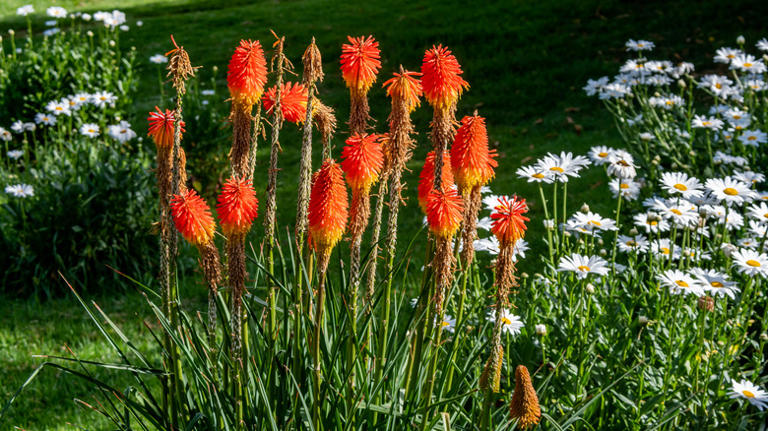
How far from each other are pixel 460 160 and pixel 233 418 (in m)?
1.01

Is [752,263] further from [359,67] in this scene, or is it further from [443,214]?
[359,67]

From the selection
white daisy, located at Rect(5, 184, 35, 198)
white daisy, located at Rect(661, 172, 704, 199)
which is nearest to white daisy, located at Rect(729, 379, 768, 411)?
white daisy, located at Rect(661, 172, 704, 199)

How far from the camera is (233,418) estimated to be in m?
1.98

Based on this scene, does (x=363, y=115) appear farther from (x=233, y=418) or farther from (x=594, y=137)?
(x=594, y=137)

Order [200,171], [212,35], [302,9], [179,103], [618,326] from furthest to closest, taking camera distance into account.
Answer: [302,9]
[212,35]
[200,171]
[618,326]
[179,103]

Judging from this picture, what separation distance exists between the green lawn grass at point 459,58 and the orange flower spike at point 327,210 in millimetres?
2616

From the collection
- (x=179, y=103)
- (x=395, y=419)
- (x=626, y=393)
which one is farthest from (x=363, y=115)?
(x=626, y=393)

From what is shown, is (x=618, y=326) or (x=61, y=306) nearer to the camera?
(x=618, y=326)

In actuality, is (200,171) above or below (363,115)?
below

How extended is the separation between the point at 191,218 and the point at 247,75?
1.42ft

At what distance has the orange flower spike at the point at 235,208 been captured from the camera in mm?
1629

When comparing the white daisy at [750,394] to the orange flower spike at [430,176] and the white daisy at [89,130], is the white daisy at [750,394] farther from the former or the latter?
the white daisy at [89,130]

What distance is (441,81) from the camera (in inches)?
69.0

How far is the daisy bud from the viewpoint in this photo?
177cm
